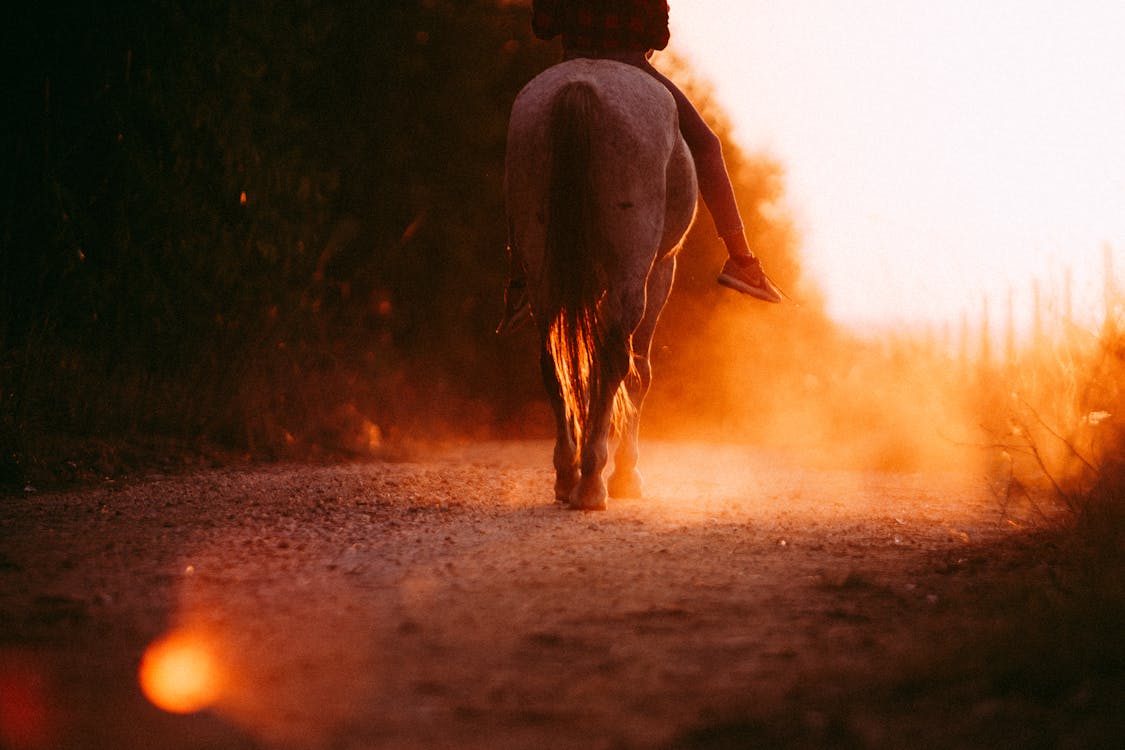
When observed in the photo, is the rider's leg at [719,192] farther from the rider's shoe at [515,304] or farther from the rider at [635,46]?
the rider's shoe at [515,304]

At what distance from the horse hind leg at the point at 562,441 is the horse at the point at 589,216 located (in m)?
0.02

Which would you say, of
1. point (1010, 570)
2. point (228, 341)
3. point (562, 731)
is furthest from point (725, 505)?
point (228, 341)

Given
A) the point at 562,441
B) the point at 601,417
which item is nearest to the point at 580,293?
the point at 601,417

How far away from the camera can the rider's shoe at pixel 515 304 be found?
5.44 metres

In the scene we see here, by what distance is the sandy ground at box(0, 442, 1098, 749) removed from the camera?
1.83 m

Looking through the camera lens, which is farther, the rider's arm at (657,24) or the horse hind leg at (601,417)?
the rider's arm at (657,24)

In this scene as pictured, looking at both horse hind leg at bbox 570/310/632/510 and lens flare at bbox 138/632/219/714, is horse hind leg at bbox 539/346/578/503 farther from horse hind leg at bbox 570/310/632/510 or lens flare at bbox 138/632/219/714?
lens flare at bbox 138/632/219/714

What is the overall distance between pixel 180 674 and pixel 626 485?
3.59 meters

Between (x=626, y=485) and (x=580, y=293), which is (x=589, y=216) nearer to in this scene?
(x=580, y=293)

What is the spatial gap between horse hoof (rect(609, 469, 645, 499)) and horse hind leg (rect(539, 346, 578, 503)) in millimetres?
588

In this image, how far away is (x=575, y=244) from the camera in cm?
450

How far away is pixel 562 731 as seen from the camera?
182cm

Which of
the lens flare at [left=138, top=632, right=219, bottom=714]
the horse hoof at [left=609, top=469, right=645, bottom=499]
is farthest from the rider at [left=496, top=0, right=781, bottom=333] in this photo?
the lens flare at [left=138, top=632, right=219, bottom=714]

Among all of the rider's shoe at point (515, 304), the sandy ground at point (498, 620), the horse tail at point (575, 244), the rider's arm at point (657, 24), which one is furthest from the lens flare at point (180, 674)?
the rider's arm at point (657, 24)
